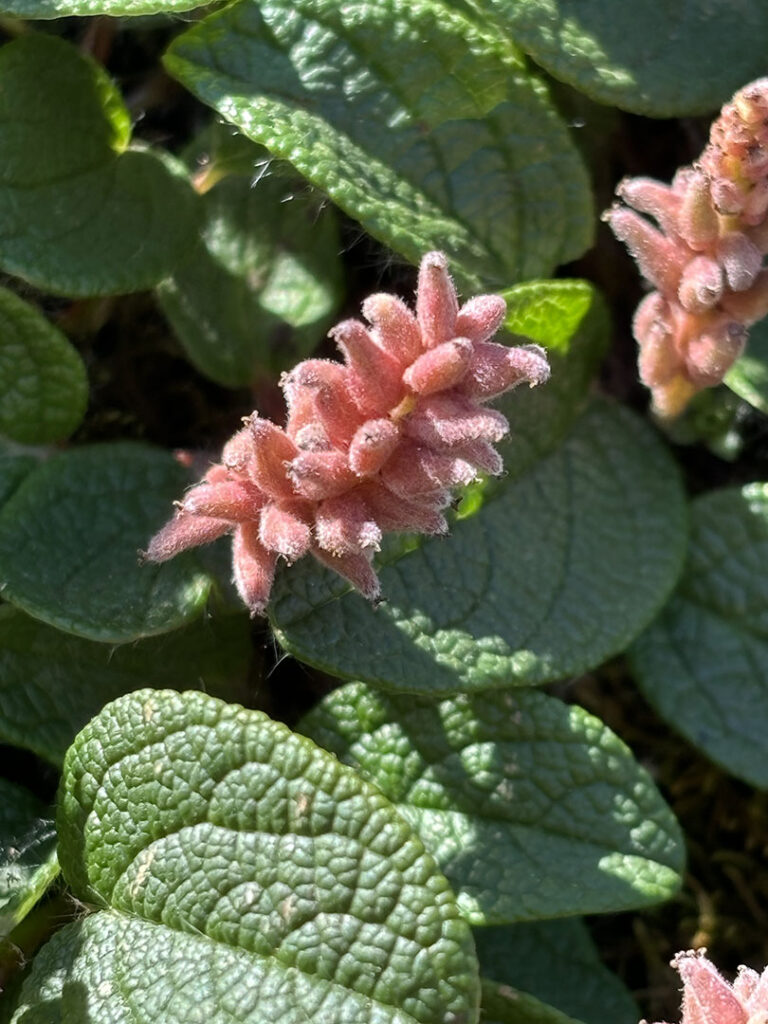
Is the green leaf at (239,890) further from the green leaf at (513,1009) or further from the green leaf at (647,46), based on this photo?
the green leaf at (647,46)

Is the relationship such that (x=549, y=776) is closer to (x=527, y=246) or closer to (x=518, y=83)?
(x=527, y=246)

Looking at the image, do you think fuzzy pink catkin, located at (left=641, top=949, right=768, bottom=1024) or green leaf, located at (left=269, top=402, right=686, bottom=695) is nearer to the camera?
fuzzy pink catkin, located at (left=641, top=949, right=768, bottom=1024)

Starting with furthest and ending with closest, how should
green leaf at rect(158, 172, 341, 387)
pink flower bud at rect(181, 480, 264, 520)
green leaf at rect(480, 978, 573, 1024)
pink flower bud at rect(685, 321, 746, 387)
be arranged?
green leaf at rect(158, 172, 341, 387)
pink flower bud at rect(685, 321, 746, 387)
green leaf at rect(480, 978, 573, 1024)
pink flower bud at rect(181, 480, 264, 520)

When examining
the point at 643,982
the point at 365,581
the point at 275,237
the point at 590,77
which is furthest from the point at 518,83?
the point at 643,982

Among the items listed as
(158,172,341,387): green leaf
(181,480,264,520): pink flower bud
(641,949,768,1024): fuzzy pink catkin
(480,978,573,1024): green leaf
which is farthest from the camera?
(158,172,341,387): green leaf

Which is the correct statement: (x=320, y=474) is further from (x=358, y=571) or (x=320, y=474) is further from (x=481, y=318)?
(x=481, y=318)

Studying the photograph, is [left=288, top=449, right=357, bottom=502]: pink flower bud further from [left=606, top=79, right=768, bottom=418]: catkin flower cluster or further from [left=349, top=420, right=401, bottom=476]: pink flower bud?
[left=606, top=79, right=768, bottom=418]: catkin flower cluster

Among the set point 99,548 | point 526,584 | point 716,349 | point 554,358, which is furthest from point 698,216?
point 99,548

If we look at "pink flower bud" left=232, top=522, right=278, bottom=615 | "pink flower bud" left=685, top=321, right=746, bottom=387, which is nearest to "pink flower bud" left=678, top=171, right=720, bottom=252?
"pink flower bud" left=685, top=321, right=746, bottom=387
